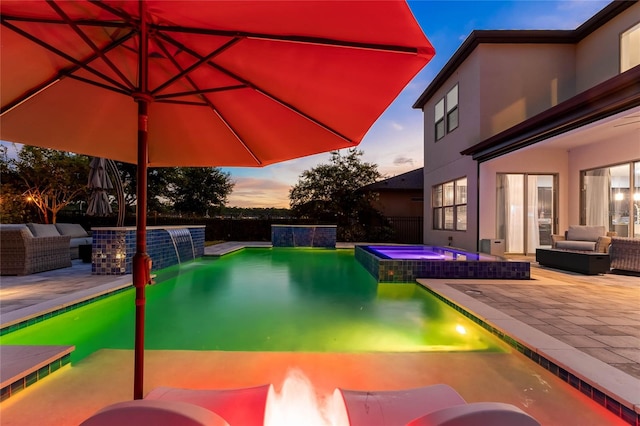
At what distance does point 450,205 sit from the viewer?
12125 mm

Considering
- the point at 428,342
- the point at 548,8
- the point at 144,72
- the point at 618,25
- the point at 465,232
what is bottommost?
the point at 428,342

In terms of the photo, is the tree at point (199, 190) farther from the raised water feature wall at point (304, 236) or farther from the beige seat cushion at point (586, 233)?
the beige seat cushion at point (586, 233)

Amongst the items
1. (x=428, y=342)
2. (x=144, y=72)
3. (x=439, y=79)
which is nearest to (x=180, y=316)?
(x=428, y=342)

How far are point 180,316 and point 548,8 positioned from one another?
42.9 ft

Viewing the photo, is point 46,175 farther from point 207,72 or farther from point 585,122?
point 585,122

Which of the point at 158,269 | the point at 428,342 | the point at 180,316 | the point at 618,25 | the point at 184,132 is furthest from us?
the point at 618,25

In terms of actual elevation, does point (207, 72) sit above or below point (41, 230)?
above

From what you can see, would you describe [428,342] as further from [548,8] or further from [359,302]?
[548,8]

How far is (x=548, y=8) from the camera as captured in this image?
31.9 feet

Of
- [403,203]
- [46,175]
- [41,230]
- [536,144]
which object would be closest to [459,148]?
[536,144]

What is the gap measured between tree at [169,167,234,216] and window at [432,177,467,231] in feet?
45.2

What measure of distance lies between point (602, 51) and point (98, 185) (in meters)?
14.7

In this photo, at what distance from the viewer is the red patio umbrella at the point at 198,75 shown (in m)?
1.63

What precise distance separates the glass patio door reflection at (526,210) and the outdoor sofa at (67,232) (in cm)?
1215
